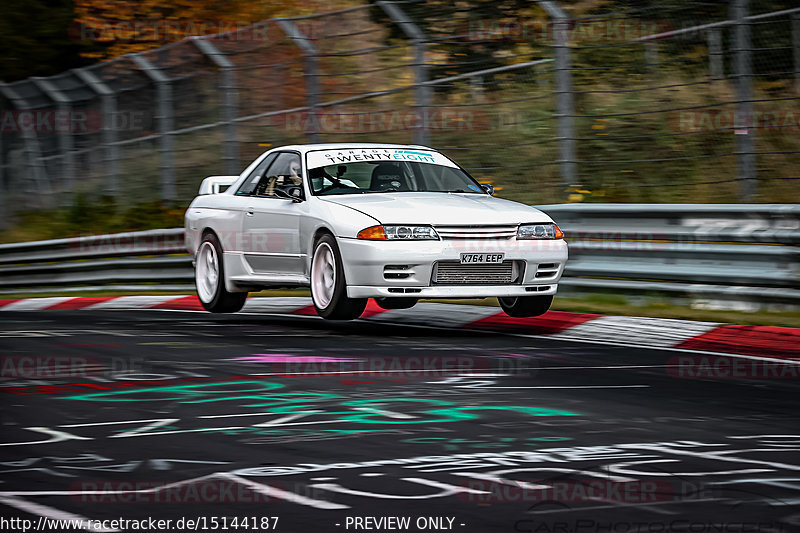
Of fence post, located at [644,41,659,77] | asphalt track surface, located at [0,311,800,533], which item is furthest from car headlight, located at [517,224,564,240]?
fence post, located at [644,41,659,77]

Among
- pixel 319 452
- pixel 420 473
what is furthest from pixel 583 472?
pixel 319 452

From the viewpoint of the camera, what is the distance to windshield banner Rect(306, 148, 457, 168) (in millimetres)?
11867

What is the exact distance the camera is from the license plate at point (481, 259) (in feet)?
34.2

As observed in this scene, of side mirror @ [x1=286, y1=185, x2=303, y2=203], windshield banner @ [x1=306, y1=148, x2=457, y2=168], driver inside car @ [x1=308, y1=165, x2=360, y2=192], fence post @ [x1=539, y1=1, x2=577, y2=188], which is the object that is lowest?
side mirror @ [x1=286, y1=185, x2=303, y2=203]

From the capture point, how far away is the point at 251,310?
44.2 feet

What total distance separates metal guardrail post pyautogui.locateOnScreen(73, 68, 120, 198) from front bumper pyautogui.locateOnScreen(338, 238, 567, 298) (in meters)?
10.8

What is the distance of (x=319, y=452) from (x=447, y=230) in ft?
15.6

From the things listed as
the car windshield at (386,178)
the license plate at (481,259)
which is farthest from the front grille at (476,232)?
the car windshield at (386,178)

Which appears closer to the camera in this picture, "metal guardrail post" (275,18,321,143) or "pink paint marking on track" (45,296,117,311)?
"pink paint marking on track" (45,296,117,311)

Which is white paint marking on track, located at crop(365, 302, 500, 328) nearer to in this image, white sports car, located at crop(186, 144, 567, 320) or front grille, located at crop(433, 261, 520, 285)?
white sports car, located at crop(186, 144, 567, 320)

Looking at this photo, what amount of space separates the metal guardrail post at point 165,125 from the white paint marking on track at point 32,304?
2511 millimetres

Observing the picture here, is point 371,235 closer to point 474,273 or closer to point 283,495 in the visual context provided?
point 474,273

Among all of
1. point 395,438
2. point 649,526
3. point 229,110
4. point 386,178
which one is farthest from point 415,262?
point 229,110

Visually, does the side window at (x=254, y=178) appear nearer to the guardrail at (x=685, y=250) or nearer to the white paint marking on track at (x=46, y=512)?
the guardrail at (x=685, y=250)
